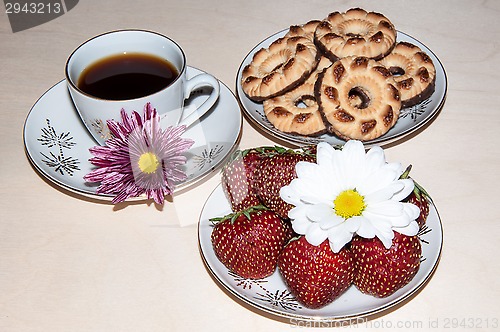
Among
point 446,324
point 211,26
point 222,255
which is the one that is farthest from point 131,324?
point 211,26

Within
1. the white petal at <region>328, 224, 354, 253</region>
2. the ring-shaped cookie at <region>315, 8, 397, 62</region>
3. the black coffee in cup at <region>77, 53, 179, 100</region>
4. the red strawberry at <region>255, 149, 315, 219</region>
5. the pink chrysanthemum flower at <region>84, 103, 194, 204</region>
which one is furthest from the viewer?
the ring-shaped cookie at <region>315, 8, 397, 62</region>

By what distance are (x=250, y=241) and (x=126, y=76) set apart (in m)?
0.48

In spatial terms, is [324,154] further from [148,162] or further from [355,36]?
[355,36]

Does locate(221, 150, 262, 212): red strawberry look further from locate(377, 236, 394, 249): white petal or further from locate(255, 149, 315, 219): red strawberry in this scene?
locate(377, 236, 394, 249): white petal

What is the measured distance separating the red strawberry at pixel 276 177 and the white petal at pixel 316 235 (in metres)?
Answer: 0.08

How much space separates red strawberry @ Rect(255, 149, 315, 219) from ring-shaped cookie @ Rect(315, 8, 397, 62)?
387 mm

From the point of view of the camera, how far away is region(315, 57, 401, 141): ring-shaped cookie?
1245mm

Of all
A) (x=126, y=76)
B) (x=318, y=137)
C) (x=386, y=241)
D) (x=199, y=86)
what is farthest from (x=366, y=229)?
(x=126, y=76)

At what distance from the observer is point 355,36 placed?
1.37 m

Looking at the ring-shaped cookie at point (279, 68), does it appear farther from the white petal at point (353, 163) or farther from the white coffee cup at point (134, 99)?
the white petal at point (353, 163)

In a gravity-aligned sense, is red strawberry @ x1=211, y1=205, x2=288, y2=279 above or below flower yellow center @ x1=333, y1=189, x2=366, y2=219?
below

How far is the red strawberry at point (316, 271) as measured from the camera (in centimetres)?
91

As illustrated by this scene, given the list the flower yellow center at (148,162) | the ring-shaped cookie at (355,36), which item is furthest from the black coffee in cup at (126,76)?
the ring-shaped cookie at (355,36)

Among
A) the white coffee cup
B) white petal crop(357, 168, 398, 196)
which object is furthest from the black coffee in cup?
white petal crop(357, 168, 398, 196)
